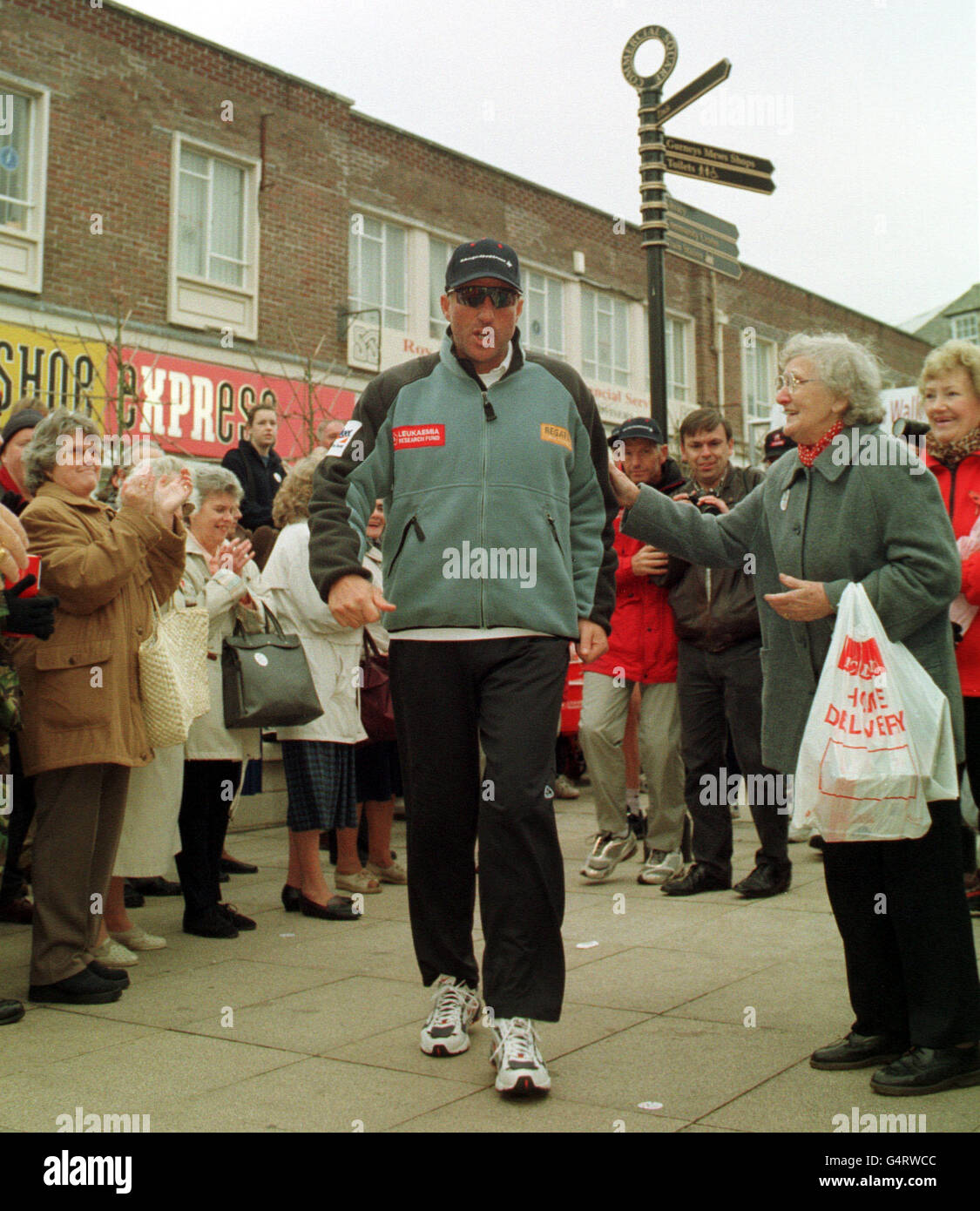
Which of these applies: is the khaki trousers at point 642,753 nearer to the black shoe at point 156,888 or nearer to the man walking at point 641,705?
the man walking at point 641,705

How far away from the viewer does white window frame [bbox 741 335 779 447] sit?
107ft

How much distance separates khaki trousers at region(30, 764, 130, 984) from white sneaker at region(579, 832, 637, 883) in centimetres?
272

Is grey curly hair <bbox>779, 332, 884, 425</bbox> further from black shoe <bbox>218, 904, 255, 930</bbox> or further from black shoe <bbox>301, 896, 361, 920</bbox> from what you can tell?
black shoe <bbox>218, 904, 255, 930</bbox>

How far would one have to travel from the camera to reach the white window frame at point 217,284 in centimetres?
1862

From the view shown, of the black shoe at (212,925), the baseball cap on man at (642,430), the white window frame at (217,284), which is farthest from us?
the white window frame at (217,284)

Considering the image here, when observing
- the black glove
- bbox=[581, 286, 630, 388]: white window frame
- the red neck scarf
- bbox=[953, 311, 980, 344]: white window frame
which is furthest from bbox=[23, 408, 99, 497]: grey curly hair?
bbox=[953, 311, 980, 344]: white window frame

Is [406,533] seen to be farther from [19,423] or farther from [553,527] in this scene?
→ [19,423]

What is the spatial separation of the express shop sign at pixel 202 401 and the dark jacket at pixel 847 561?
14.3 meters

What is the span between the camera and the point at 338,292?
21.4 m

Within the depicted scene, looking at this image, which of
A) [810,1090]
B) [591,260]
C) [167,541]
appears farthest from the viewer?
[591,260]

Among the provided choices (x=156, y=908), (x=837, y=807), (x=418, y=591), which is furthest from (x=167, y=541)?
(x=837, y=807)

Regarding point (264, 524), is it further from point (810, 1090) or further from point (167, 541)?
point (810, 1090)

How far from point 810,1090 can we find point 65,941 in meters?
2.50

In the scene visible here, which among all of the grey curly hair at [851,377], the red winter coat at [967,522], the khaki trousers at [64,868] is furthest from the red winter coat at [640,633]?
the khaki trousers at [64,868]
